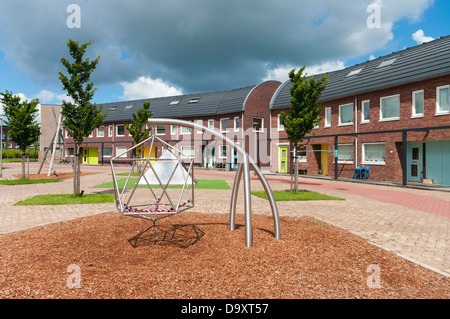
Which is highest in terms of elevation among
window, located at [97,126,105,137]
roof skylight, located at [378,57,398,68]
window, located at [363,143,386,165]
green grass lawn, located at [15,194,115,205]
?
roof skylight, located at [378,57,398,68]

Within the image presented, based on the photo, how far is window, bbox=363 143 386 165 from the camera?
18562 millimetres

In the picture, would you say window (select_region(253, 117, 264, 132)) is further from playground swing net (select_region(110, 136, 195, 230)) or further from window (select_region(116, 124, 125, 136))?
window (select_region(116, 124, 125, 136))

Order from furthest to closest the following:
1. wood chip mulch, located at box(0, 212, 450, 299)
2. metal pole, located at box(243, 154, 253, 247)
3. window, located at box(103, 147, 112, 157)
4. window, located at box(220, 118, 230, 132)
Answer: window, located at box(103, 147, 112, 157) < window, located at box(220, 118, 230, 132) < metal pole, located at box(243, 154, 253, 247) < wood chip mulch, located at box(0, 212, 450, 299)

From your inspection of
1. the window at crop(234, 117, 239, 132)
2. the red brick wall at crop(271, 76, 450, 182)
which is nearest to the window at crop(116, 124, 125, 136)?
the window at crop(234, 117, 239, 132)

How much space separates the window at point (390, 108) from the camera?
708 inches

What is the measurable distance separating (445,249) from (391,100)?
16.1 m

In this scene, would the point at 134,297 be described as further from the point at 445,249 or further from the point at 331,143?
the point at 331,143

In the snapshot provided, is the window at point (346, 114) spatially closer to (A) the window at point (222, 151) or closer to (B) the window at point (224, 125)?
(B) the window at point (224, 125)

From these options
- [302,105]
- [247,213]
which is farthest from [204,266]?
[302,105]

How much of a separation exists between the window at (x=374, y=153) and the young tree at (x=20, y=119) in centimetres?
2105

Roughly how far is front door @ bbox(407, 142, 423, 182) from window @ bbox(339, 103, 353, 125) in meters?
4.48

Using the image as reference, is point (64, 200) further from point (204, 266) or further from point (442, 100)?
point (442, 100)

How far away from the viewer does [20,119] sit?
51.1ft
